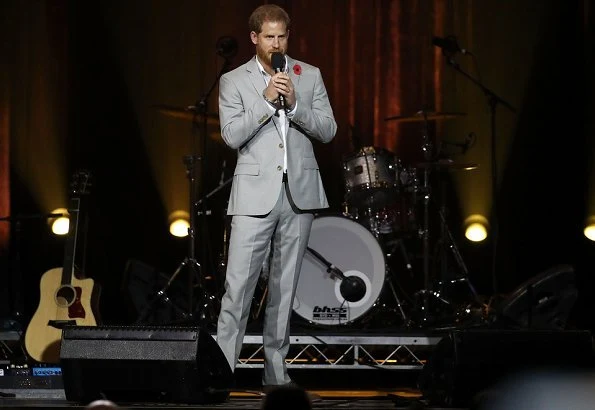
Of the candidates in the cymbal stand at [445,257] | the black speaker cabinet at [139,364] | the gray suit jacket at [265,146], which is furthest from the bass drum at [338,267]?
the black speaker cabinet at [139,364]

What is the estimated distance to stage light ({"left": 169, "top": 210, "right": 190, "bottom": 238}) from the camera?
7.68m

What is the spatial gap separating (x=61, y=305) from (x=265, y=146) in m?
2.22

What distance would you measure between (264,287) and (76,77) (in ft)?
6.87

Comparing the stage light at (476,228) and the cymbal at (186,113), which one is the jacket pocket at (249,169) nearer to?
the cymbal at (186,113)

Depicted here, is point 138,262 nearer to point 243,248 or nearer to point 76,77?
point 76,77

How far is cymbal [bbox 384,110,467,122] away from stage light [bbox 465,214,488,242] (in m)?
0.77

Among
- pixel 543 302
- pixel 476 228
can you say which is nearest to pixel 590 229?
pixel 476 228

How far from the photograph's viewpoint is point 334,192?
7793mm

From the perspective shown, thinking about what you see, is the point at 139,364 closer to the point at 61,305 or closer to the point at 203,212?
the point at 61,305

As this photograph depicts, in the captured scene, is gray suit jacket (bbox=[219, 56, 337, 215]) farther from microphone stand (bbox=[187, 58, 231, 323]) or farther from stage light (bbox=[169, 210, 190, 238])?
stage light (bbox=[169, 210, 190, 238])

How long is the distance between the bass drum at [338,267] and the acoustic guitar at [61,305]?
126 cm

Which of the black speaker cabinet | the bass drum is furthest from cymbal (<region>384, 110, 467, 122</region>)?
the black speaker cabinet

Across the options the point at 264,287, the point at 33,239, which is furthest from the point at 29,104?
the point at 264,287

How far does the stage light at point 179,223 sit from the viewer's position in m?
7.68
